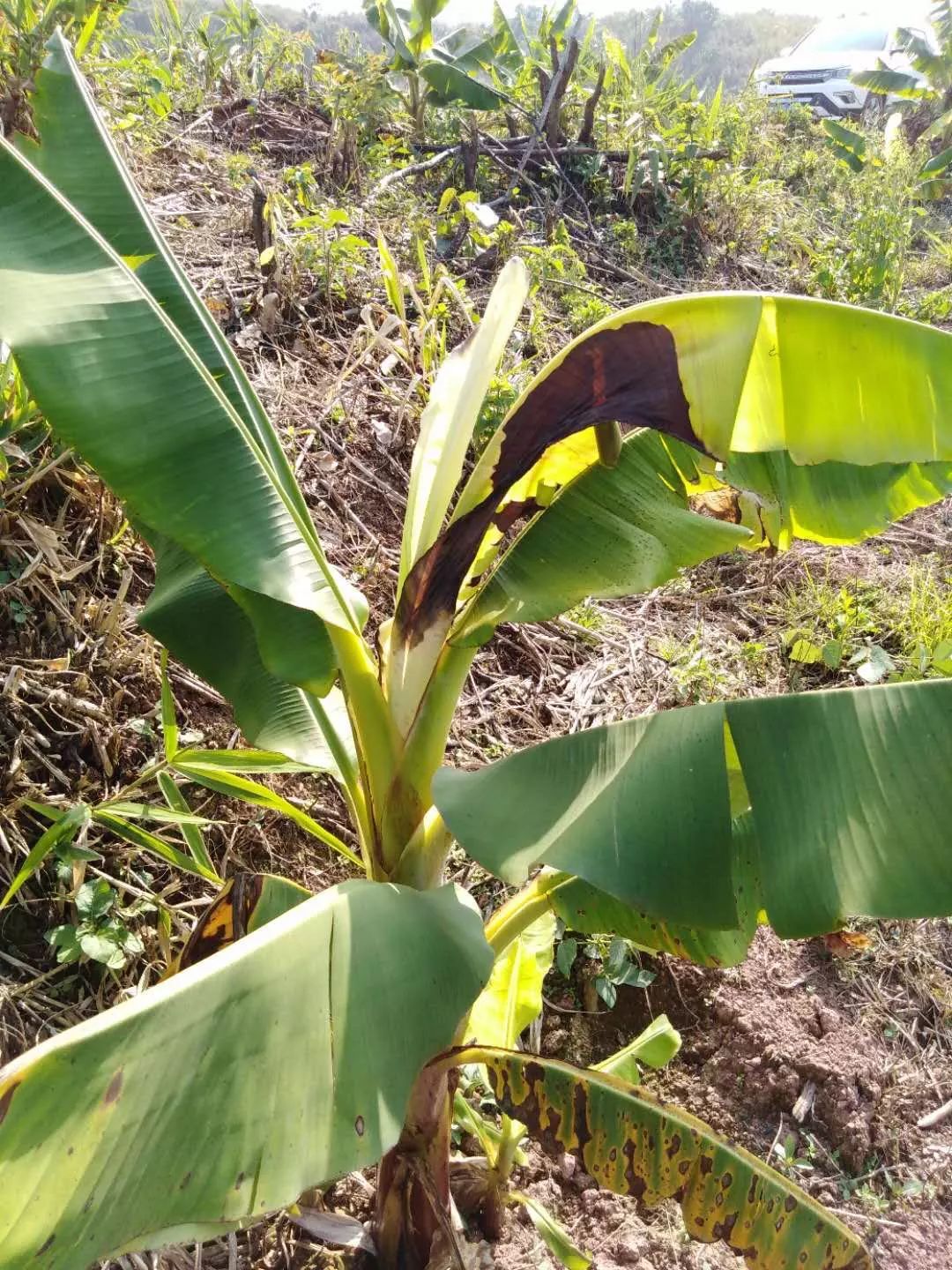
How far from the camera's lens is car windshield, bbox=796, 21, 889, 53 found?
925 cm

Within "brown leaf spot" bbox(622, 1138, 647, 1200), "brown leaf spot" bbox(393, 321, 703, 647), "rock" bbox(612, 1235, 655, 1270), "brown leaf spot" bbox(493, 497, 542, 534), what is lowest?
"rock" bbox(612, 1235, 655, 1270)

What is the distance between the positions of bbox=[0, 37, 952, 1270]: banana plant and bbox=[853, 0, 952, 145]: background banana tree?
9.06m

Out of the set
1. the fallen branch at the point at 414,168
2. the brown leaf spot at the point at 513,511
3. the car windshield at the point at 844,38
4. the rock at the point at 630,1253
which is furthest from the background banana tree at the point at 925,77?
the rock at the point at 630,1253

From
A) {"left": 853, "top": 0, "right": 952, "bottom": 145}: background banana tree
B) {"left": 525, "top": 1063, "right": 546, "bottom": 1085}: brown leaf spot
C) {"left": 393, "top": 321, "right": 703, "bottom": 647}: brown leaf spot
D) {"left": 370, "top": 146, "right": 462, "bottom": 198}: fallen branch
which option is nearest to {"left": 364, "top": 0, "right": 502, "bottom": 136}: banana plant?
{"left": 370, "top": 146, "right": 462, "bottom": 198}: fallen branch

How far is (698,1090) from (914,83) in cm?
977

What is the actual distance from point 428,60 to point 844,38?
7795 mm

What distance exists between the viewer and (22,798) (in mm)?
1300

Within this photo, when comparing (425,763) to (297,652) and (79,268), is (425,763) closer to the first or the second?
(297,652)

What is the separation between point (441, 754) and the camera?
1.14 m

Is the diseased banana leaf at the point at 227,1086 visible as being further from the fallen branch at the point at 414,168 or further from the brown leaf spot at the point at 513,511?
the fallen branch at the point at 414,168

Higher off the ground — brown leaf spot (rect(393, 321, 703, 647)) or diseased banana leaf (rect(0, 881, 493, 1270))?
brown leaf spot (rect(393, 321, 703, 647))

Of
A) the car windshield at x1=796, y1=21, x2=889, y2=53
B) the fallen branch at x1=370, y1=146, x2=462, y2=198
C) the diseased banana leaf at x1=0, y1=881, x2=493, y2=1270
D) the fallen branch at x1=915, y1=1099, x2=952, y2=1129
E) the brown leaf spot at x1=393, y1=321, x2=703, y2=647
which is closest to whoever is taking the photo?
the diseased banana leaf at x1=0, y1=881, x2=493, y2=1270

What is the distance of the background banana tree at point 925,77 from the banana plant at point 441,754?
906cm

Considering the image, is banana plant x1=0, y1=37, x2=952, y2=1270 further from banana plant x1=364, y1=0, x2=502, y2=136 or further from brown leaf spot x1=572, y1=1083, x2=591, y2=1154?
banana plant x1=364, y1=0, x2=502, y2=136
